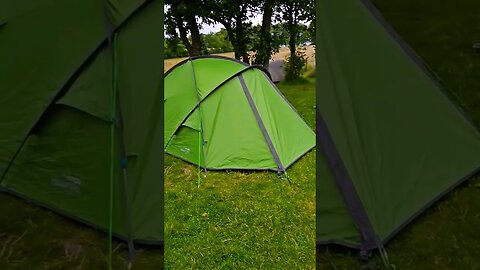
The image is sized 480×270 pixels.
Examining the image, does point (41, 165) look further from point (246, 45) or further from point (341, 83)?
point (246, 45)

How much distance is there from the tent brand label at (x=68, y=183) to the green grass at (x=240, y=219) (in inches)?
28.2

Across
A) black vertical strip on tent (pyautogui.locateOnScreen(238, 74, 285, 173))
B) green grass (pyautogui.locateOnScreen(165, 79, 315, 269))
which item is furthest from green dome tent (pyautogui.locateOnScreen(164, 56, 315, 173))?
green grass (pyautogui.locateOnScreen(165, 79, 315, 269))

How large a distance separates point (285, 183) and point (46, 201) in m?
2.04

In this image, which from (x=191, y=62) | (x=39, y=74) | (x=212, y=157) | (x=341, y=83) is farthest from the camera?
(x=191, y=62)

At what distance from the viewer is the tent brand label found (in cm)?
241

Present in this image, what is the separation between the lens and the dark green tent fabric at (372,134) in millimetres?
2202

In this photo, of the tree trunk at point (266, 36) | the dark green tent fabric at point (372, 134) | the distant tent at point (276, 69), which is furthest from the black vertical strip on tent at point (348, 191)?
the distant tent at point (276, 69)

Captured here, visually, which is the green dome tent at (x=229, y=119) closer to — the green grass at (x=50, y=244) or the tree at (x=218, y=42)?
the green grass at (x=50, y=244)

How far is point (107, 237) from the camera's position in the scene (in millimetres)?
2377

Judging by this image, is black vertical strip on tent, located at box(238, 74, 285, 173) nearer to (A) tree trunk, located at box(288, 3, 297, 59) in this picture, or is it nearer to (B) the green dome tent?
(B) the green dome tent

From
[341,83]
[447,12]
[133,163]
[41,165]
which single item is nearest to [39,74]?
[41,165]

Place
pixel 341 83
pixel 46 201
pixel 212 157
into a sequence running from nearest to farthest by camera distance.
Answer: pixel 341 83 < pixel 46 201 < pixel 212 157

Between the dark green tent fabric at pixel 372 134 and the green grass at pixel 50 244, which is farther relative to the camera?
the green grass at pixel 50 244

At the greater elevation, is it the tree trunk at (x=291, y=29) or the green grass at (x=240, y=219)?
the tree trunk at (x=291, y=29)
